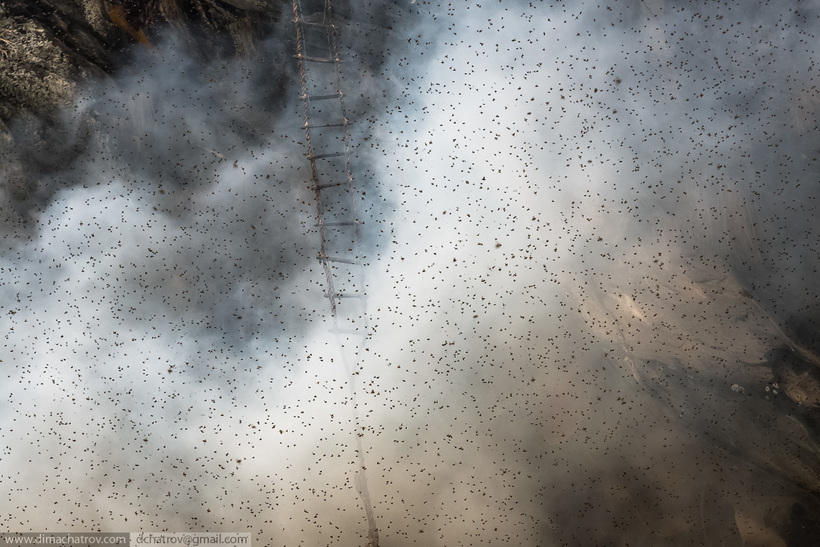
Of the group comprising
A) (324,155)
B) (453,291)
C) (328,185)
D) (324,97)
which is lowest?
(453,291)

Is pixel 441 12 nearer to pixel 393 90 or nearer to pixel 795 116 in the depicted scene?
pixel 393 90

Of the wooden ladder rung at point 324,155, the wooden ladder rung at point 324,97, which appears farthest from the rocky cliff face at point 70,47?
the wooden ladder rung at point 324,155

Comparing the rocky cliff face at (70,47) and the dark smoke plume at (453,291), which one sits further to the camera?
the dark smoke plume at (453,291)

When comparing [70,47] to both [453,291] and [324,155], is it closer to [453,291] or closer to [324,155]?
[324,155]

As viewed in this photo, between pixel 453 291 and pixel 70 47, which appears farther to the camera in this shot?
pixel 453 291

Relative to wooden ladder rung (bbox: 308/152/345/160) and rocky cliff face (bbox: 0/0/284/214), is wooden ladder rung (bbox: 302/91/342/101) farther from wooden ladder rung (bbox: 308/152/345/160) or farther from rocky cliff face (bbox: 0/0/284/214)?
wooden ladder rung (bbox: 308/152/345/160)

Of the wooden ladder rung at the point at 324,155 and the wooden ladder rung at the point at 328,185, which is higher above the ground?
the wooden ladder rung at the point at 324,155

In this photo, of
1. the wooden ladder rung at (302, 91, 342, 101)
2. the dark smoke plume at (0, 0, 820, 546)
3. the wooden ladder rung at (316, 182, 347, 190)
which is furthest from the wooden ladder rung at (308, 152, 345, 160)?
the wooden ladder rung at (302, 91, 342, 101)

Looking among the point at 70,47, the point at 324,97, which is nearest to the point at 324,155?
the point at 324,97

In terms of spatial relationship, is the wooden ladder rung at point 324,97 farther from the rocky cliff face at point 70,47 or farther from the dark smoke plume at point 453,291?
the rocky cliff face at point 70,47

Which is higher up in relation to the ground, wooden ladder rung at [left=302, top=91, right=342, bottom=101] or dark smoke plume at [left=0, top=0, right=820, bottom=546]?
wooden ladder rung at [left=302, top=91, right=342, bottom=101]
